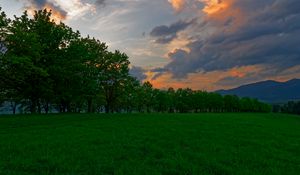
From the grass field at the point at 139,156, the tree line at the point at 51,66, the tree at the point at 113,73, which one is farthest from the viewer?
the tree at the point at 113,73

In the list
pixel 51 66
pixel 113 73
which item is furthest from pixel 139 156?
pixel 113 73

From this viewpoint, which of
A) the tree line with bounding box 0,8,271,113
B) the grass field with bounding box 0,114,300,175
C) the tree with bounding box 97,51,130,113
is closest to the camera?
the grass field with bounding box 0,114,300,175

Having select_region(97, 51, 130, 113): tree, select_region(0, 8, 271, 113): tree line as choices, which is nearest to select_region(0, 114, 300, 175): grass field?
select_region(0, 8, 271, 113): tree line

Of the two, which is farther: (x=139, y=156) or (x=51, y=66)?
(x=51, y=66)

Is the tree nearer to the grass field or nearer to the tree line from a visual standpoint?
the tree line

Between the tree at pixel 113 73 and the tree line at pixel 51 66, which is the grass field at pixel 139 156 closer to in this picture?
the tree line at pixel 51 66

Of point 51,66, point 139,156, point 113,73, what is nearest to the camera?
point 139,156

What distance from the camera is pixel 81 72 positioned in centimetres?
6600

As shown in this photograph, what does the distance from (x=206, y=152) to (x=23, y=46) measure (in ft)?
131

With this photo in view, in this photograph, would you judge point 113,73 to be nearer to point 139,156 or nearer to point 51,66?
point 51,66

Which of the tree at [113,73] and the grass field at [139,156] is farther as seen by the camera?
the tree at [113,73]

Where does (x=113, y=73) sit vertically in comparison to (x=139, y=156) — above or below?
above

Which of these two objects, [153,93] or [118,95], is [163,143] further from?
[153,93]

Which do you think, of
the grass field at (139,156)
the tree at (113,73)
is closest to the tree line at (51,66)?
the tree at (113,73)
